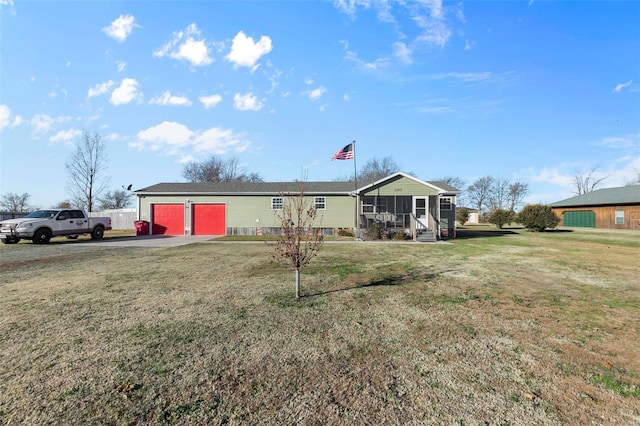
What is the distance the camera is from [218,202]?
22125 mm

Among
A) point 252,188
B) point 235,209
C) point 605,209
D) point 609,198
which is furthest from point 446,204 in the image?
point 609,198

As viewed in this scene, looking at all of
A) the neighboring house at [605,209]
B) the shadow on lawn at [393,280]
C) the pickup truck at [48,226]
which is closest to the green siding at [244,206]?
the pickup truck at [48,226]

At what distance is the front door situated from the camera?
19502mm

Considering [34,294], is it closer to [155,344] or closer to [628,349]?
[155,344]

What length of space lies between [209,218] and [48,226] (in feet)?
29.1

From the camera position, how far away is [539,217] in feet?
86.7

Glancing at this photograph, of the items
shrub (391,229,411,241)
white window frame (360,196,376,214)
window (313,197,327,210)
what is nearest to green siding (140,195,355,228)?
window (313,197,327,210)

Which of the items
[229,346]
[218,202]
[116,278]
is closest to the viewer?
[229,346]

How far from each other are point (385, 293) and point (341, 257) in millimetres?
5004

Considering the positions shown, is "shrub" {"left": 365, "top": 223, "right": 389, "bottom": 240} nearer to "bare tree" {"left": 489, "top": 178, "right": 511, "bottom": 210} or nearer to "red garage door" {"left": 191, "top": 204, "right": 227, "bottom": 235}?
"red garage door" {"left": 191, "top": 204, "right": 227, "bottom": 235}

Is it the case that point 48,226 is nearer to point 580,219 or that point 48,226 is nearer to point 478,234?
point 478,234

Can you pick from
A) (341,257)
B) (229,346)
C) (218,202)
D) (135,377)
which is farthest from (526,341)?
(218,202)

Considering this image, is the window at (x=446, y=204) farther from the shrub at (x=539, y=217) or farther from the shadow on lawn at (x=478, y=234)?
the shrub at (x=539, y=217)

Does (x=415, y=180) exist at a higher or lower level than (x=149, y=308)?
higher
